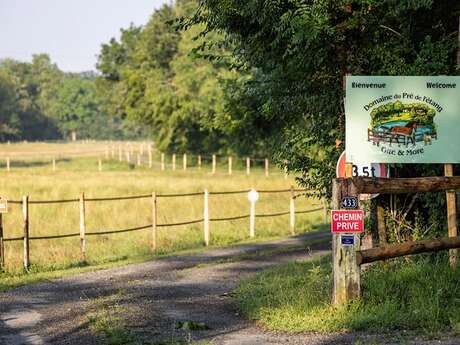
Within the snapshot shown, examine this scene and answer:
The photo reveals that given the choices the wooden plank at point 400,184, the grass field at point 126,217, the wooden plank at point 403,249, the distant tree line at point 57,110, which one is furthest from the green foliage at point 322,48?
the distant tree line at point 57,110

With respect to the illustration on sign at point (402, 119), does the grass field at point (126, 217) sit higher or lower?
lower

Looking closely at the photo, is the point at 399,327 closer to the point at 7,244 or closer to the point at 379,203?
the point at 379,203

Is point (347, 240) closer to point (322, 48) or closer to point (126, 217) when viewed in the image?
point (322, 48)

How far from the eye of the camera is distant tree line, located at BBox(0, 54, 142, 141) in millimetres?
145500

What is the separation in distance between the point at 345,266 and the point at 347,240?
0.32 metres

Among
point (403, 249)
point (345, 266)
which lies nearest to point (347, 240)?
point (345, 266)

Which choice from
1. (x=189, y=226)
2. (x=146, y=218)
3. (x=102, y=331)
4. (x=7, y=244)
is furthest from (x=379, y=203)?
(x=146, y=218)

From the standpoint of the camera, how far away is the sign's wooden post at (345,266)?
9.86 m

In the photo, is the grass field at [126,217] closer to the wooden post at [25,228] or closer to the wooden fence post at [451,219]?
the wooden post at [25,228]

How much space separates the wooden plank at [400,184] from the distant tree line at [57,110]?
425ft

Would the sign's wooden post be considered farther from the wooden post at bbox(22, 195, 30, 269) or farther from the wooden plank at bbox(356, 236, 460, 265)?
the wooden post at bbox(22, 195, 30, 269)

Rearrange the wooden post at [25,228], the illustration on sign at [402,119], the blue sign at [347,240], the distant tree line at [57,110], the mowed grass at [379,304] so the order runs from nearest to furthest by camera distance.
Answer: the mowed grass at [379,304] → the blue sign at [347,240] → the illustration on sign at [402,119] → the wooden post at [25,228] → the distant tree line at [57,110]

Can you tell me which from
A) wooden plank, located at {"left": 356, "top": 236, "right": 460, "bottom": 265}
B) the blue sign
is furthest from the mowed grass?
the blue sign

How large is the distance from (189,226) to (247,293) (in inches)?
575
